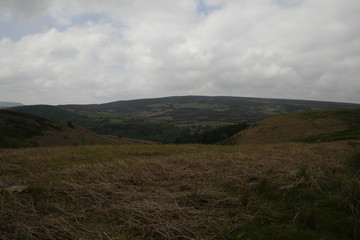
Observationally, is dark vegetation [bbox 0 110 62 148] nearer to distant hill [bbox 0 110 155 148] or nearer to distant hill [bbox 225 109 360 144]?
distant hill [bbox 0 110 155 148]

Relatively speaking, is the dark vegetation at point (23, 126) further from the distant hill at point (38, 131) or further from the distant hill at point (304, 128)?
the distant hill at point (304, 128)

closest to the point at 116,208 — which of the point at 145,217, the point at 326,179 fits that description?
the point at 145,217

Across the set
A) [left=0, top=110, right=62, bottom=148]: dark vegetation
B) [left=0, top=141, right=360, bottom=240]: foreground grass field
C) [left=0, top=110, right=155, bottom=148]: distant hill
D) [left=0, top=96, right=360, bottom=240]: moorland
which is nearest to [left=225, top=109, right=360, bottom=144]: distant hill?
[left=0, top=96, right=360, bottom=240]: moorland

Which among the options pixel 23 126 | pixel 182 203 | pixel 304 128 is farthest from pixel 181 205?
pixel 23 126

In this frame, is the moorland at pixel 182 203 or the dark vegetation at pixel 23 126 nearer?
the moorland at pixel 182 203

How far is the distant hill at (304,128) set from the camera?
40.4 meters

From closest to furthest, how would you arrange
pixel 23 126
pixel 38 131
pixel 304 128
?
1. pixel 304 128
2. pixel 23 126
3. pixel 38 131

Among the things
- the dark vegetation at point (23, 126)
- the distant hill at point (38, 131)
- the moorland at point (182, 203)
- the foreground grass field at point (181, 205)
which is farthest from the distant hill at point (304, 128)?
the dark vegetation at point (23, 126)

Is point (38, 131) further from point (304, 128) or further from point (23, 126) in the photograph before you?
point (304, 128)

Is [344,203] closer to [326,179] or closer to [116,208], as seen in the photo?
[326,179]

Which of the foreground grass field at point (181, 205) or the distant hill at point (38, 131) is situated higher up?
the foreground grass field at point (181, 205)

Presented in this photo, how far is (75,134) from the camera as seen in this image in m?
65.9

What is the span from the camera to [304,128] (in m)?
45.6

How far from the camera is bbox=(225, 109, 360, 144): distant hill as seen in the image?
40406 mm
